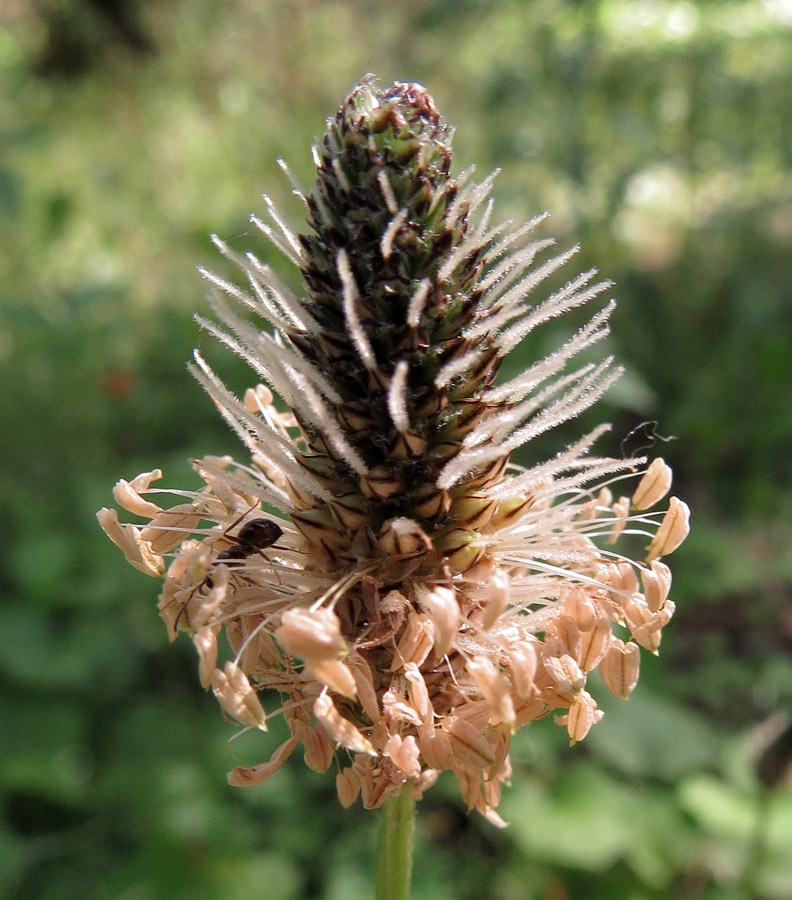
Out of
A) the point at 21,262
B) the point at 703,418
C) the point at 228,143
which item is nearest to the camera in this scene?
the point at 703,418

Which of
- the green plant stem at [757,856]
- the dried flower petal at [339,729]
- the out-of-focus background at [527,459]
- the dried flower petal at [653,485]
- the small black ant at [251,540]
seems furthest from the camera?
the out-of-focus background at [527,459]

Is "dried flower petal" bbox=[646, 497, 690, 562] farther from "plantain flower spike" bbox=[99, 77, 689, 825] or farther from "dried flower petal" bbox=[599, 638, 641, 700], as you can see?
"dried flower petal" bbox=[599, 638, 641, 700]

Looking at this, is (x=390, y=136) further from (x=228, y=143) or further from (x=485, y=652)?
(x=228, y=143)

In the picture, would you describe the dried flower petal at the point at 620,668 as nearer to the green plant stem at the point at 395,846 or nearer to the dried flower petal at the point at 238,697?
the green plant stem at the point at 395,846

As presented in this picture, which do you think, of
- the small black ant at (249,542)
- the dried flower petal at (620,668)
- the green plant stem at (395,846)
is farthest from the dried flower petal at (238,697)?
the dried flower petal at (620,668)

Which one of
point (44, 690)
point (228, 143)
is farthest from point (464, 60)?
point (44, 690)

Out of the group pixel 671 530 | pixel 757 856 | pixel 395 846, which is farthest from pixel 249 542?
pixel 757 856
